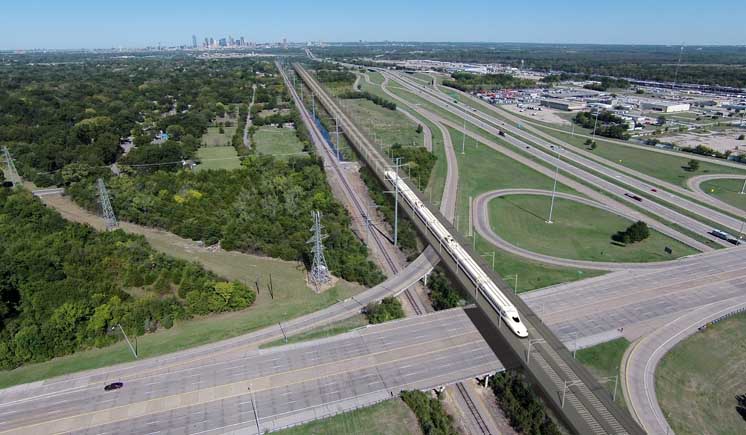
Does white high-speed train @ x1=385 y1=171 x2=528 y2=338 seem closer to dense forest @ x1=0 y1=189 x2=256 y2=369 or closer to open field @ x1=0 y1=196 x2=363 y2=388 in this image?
open field @ x1=0 y1=196 x2=363 y2=388

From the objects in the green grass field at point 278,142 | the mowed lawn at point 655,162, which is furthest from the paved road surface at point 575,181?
the green grass field at point 278,142

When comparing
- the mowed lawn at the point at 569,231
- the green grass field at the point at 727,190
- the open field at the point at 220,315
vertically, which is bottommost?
the open field at the point at 220,315

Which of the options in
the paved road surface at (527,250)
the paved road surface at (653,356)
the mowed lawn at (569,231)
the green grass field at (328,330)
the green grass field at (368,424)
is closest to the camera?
the green grass field at (368,424)

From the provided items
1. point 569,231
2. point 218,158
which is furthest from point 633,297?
point 218,158

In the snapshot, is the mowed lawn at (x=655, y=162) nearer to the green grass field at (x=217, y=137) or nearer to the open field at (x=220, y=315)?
the open field at (x=220, y=315)

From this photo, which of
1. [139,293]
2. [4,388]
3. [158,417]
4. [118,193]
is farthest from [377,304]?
[118,193]

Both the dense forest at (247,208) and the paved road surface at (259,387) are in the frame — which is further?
the dense forest at (247,208)

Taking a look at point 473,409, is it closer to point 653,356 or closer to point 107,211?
point 653,356
